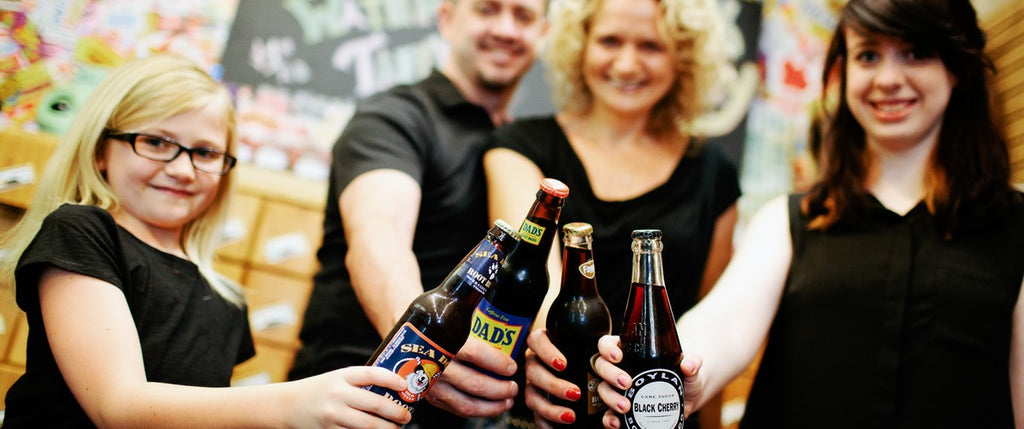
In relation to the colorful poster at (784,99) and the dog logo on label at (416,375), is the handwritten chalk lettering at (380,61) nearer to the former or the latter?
the colorful poster at (784,99)

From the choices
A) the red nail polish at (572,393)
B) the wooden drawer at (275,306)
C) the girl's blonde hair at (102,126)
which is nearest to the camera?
the red nail polish at (572,393)

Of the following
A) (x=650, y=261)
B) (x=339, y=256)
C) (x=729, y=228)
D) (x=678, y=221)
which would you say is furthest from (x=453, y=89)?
(x=650, y=261)

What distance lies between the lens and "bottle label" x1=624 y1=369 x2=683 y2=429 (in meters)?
0.75

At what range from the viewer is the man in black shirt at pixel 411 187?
116cm

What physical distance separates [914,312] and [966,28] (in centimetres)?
58

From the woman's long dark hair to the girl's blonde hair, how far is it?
126cm

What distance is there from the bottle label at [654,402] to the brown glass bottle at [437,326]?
0.22m

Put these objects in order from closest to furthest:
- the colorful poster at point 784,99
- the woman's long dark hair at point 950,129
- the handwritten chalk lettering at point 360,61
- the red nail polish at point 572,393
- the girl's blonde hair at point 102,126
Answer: the red nail polish at point 572,393, the girl's blonde hair at point 102,126, the woman's long dark hair at point 950,129, the handwritten chalk lettering at point 360,61, the colorful poster at point 784,99

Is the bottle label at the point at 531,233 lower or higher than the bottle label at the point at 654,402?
higher

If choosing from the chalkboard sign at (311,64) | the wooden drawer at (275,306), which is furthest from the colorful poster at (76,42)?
the wooden drawer at (275,306)

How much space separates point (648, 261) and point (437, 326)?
0.96ft

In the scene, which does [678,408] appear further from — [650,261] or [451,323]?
[451,323]

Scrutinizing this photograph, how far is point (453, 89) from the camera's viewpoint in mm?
1634


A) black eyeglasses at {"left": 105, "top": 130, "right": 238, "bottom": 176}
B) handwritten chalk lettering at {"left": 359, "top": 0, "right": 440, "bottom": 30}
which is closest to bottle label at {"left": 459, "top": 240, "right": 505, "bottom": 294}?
black eyeglasses at {"left": 105, "top": 130, "right": 238, "bottom": 176}
